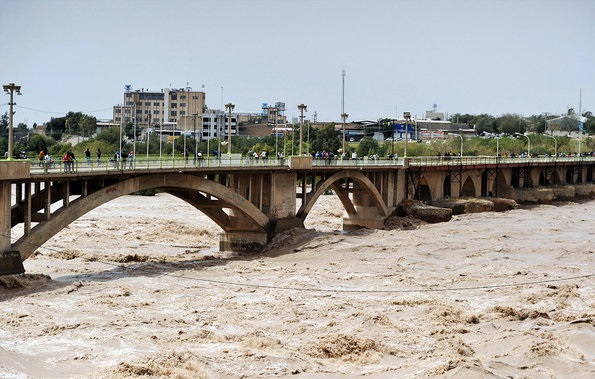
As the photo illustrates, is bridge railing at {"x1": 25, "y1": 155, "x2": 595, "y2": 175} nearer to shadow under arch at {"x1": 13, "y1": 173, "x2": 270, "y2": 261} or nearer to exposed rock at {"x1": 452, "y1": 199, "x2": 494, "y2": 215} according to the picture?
shadow under arch at {"x1": 13, "y1": 173, "x2": 270, "y2": 261}

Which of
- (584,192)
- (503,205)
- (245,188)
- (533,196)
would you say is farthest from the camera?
(584,192)

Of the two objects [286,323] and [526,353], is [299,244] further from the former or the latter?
[526,353]

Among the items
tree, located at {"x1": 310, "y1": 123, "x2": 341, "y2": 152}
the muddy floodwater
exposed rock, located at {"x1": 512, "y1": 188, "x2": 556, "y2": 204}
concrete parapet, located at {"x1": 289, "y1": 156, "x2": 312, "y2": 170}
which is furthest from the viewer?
tree, located at {"x1": 310, "y1": 123, "x2": 341, "y2": 152}

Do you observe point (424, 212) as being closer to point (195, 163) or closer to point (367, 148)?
point (195, 163)

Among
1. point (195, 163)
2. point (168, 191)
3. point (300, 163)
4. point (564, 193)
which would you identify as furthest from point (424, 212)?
point (564, 193)

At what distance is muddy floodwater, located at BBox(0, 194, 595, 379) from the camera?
1144 inches

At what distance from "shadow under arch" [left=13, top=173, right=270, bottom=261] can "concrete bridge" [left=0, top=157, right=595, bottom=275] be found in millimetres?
46

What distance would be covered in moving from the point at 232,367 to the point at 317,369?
8.14ft

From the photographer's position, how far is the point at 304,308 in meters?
38.6

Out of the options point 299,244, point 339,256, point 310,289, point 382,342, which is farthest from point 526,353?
point 299,244

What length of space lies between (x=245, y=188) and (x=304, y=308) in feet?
69.2

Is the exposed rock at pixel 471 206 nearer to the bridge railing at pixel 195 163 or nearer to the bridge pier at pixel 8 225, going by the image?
the bridge railing at pixel 195 163

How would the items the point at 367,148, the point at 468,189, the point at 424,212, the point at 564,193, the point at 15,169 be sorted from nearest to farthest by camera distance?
the point at 15,169 < the point at 424,212 < the point at 468,189 < the point at 564,193 < the point at 367,148

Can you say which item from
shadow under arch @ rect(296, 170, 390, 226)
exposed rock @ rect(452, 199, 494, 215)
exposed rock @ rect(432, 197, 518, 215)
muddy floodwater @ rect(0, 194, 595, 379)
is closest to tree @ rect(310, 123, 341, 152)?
exposed rock @ rect(432, 197, 518, 215)
